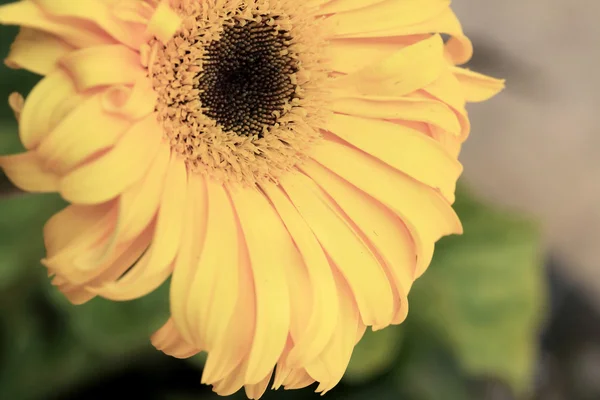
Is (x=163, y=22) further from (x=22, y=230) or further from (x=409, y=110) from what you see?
(x=22, y=230)

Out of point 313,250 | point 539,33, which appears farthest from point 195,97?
point 539,33

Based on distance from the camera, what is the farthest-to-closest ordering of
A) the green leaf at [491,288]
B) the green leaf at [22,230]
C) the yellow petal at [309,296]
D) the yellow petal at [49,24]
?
the green leaf at [491,288], the green leaf at [22,230], the yellow petal at [309,296], the yellow petal at [49,24]

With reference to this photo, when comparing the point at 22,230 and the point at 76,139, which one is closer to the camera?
the point at 76,139

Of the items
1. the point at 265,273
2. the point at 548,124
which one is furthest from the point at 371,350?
the point at 548,124

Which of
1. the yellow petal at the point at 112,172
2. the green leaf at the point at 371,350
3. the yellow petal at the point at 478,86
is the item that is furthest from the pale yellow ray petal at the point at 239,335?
the green leaf at the point at 371,350

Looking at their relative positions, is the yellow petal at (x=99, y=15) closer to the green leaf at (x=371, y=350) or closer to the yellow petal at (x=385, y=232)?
the yellow petal at (x=385, y=232)

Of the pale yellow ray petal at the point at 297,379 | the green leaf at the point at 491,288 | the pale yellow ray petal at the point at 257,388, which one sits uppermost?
the pale yellow ray petal at the point at 257,388
